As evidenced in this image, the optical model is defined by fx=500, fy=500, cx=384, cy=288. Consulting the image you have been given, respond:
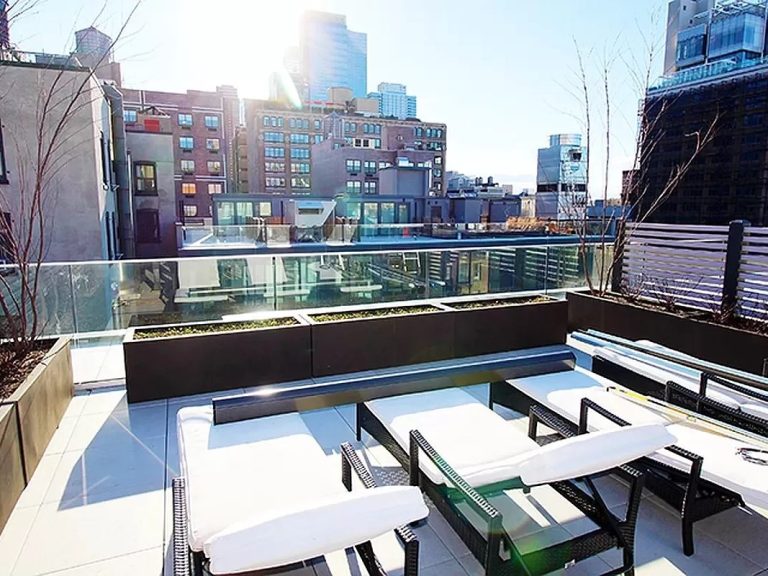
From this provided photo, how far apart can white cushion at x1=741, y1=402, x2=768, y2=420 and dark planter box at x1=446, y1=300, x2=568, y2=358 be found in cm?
248

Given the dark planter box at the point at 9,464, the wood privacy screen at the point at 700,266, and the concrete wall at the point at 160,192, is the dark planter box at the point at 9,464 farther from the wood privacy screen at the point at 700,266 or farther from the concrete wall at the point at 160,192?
the concrete wall at the point at 160,192

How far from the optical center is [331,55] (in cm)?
13662

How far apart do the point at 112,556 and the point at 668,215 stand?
62939mm

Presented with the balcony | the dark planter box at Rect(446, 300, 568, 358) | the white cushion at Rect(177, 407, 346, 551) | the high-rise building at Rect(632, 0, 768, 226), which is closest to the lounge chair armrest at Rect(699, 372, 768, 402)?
the balcony

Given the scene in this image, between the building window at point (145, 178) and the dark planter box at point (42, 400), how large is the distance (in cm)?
1966

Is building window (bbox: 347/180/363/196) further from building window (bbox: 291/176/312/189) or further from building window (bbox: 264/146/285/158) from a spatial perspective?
building window (bbox: 264/146/285/158)

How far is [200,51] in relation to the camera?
4371 mm

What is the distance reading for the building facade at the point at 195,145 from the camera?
149ft

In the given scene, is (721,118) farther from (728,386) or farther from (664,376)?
(728,386)

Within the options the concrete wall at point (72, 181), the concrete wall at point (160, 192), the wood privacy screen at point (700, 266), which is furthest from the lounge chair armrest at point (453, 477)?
the concrete wall at point (160, 192)

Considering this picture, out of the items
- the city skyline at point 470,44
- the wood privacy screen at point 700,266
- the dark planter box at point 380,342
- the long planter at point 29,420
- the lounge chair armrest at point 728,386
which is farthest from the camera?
the wood privacy screen at point 700,266

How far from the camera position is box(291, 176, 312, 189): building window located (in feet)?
191

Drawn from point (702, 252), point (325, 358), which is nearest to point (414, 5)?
point (702, 252)

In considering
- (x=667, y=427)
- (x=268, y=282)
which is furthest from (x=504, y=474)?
(x=268, y=282)
